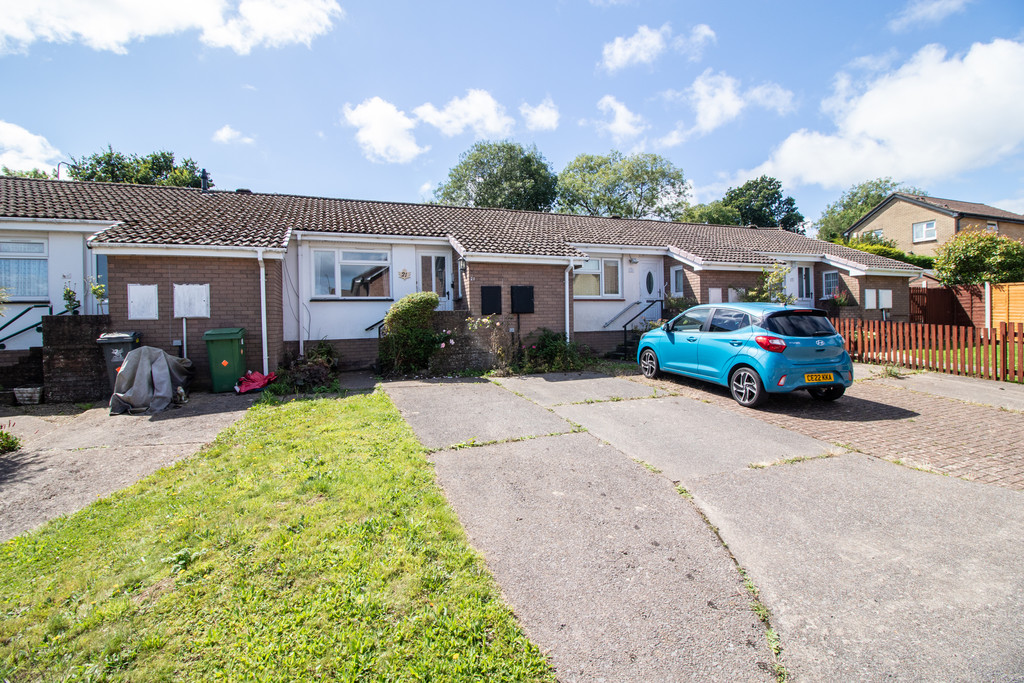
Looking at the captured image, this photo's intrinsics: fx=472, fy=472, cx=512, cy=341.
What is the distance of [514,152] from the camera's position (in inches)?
1607

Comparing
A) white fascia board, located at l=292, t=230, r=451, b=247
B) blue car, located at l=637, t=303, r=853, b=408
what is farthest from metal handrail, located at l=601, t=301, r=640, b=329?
blue car, located at l=637, t=303, r=853, b=408

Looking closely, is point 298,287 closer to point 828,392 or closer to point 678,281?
point 828,392

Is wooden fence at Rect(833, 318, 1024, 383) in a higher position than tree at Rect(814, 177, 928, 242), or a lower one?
lower

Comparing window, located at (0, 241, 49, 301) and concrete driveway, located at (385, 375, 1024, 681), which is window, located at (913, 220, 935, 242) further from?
window, located at (0, 241, 49, 301)

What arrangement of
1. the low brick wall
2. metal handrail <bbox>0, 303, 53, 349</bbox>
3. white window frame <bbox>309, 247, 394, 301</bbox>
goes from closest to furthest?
the low brick wall, metal handrail <bbox>0, 303, 53, 349</bbox>, white window frame <bbox>309, 247, 394, 301</bbox>

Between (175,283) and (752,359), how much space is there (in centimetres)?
1129

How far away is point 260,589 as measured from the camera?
2.76 metres

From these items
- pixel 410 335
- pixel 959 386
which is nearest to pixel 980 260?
pixel 959 386

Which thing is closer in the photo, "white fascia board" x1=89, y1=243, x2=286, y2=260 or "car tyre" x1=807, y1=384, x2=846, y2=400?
"car tyre" x1=807, y1=384, x2=846, y2=400

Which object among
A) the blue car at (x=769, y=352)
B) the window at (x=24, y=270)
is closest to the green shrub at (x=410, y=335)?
the blue car at (x=769, y=352)

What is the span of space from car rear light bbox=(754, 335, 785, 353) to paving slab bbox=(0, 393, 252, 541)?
311 inches

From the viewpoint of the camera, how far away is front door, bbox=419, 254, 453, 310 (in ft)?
44.5

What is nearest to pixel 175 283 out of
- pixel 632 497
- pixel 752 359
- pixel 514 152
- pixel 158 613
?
pixel 158 613

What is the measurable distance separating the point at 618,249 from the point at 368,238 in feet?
26.3
